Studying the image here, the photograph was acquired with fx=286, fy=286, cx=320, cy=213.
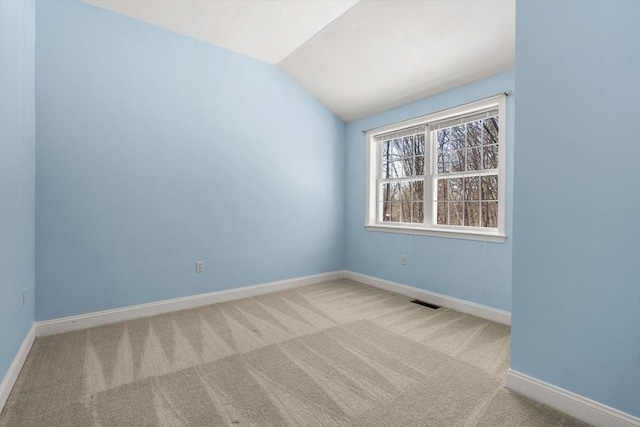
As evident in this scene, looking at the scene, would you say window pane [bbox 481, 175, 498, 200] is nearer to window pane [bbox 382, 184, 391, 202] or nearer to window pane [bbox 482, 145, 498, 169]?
window pane [bbox 482, 145, 498, 169]

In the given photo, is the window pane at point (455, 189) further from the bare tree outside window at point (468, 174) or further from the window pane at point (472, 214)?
the window pane at point (472, 214)

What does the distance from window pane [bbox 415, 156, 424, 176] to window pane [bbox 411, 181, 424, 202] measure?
0.13 meters

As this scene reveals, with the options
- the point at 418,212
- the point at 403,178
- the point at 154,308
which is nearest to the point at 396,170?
the point at 403,178

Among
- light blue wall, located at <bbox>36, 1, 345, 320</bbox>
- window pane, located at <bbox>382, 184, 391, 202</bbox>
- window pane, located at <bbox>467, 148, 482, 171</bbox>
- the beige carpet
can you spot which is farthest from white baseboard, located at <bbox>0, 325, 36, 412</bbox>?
window pane, located at <bbox>467, 148, 482, 171</bbox>

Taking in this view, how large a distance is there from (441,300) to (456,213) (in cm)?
102

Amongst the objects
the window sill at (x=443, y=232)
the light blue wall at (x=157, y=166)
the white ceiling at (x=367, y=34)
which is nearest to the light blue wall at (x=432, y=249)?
the window sill at (x=443, y=232)

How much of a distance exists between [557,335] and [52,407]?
286 cm

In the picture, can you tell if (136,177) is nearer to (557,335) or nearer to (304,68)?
(304,68)

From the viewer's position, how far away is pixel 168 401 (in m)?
1.66

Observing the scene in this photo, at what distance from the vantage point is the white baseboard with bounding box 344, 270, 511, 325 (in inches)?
111

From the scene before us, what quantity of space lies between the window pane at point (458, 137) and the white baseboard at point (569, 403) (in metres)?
2.36

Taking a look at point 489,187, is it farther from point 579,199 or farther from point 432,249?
point 579,199

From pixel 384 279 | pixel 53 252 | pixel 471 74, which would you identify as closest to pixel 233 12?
pixel 471 74

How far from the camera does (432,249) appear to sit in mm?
3412
